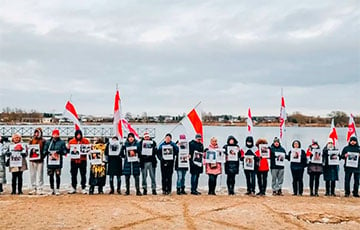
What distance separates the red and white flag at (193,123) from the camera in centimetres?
1427

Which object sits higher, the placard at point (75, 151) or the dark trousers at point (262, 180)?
the placard at point (75, 151)

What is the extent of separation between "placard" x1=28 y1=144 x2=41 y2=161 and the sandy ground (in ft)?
3.63

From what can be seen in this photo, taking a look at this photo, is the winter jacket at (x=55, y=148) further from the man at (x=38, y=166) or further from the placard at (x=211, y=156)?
the placard at (x=211, y=156)

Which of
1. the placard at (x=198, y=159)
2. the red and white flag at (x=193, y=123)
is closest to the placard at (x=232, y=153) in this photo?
the placard at (x=198, y=159)

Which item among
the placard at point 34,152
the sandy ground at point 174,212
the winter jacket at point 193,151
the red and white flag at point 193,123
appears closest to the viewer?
the sandy ground at point 174,212

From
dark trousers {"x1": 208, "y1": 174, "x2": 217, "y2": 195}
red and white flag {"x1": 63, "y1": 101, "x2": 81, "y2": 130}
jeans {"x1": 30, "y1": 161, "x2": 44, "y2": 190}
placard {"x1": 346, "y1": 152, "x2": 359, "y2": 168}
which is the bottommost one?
dark trousers {"x1": 208, "y1": 174, "x2": 217, "y2": 195}

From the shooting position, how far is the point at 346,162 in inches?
530

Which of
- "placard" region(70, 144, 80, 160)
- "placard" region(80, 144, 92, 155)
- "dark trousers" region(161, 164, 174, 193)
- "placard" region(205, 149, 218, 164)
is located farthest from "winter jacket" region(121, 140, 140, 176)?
"placard" region(205, 149, 218, 164)

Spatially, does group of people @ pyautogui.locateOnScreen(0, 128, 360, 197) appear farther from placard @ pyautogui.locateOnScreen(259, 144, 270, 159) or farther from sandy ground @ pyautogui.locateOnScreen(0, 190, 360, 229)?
sandy ground @ pyautogui.locateOnScreen(0, 190, 360, 229)

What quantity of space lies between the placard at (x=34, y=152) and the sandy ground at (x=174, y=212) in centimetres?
111

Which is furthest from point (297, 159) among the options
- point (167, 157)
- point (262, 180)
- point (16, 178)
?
point (16, 178)

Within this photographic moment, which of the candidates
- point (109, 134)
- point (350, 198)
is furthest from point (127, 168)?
point (109, 134)

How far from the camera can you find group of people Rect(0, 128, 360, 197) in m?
13.1

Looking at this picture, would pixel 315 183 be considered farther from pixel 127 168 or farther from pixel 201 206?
pixel 127 168
